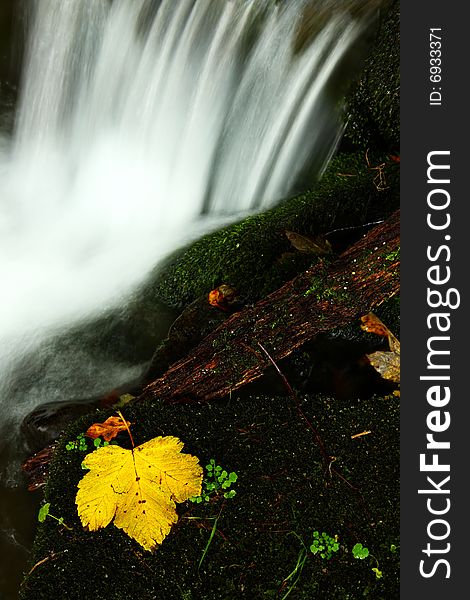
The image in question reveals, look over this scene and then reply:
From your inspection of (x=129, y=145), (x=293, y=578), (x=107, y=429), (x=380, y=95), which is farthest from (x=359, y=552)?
(x=129, y=145)

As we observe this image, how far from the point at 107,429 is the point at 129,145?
271 cm

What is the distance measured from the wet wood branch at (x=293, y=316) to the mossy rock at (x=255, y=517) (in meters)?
0.12

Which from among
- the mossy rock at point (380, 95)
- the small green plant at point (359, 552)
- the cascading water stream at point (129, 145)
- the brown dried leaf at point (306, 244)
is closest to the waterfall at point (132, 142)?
the cascading water stream at point (129, 145)

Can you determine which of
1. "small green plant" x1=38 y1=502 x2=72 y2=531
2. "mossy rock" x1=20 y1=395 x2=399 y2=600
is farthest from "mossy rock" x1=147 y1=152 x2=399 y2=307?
"small green plant" x1=38 y1=502 x2=72 y2=531

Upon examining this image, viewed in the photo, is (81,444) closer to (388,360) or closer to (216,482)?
(216,482)

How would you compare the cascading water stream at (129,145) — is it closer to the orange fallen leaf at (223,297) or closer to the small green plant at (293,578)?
the orange fallen leaf at (223,297)

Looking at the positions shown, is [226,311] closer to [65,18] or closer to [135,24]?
[135,24]

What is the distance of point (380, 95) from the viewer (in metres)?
3.26

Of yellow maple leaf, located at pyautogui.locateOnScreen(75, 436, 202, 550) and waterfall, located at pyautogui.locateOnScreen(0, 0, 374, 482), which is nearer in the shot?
yellow maple leaf, located at pyautogui.locateOnScreen(75, 436, 202, 550)

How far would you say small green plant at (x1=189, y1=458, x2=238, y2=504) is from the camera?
7.45ft

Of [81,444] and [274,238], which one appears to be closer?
[81,444]

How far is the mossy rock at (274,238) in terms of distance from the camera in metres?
2.95

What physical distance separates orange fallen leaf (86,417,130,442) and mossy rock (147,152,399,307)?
89 cm

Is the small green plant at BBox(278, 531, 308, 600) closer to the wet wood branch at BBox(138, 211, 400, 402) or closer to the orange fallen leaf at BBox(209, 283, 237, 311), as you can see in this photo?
the wet wood branch at BBox(138, 211, 400, 402)
